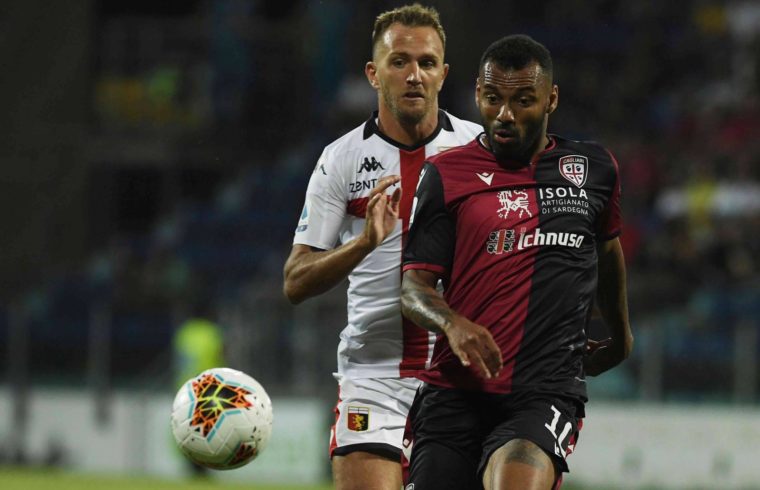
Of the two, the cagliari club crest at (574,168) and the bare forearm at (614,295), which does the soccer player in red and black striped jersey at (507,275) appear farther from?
the bare forearm at (614,295)

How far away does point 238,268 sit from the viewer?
18984 millimetres

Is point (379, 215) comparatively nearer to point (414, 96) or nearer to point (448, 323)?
point (448, 323)

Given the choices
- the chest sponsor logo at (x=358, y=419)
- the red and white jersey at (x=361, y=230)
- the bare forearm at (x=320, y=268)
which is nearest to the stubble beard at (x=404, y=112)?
the red and white jersey at (x=361, y=230)

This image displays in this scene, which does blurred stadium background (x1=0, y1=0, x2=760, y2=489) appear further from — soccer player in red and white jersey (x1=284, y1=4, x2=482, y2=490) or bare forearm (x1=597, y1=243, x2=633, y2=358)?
bare forearm (x1=597, y1=243, x2=633, y2=358)

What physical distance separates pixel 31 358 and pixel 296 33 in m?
7.99

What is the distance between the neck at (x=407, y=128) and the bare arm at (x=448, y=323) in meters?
1.08

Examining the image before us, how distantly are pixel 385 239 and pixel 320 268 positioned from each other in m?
0.37

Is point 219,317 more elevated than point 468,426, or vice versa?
point 468,426

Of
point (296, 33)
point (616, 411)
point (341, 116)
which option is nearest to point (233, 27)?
point (296, 33)

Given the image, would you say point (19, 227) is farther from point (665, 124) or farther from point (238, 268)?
point (665, 124)

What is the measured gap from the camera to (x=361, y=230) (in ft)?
19.6

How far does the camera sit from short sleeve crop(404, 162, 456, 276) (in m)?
5.02

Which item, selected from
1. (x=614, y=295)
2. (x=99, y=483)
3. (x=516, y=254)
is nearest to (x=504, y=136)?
(x=516, y=254)

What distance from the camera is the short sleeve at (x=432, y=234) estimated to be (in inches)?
198
